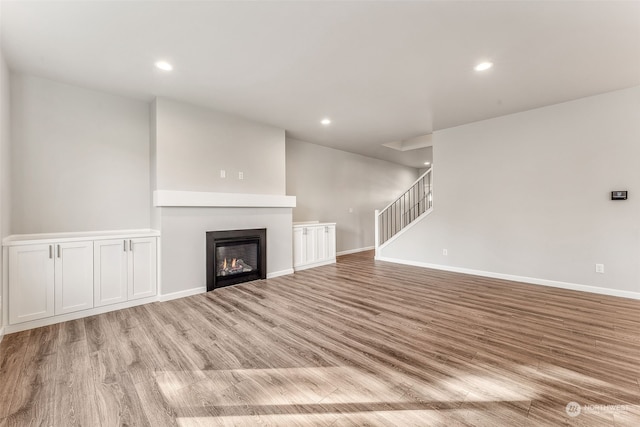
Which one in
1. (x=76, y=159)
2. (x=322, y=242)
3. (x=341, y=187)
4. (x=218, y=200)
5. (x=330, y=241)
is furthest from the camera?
(x=341, y=187)

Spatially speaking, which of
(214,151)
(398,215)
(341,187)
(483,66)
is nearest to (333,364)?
(483,66)

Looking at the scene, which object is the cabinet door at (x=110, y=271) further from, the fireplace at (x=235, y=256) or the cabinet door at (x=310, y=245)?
the cabinet door at (x=310, y=245)

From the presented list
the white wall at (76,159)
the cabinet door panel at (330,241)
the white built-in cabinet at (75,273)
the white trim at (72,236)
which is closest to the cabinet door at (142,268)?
the white built-in cabinet at (75,273)

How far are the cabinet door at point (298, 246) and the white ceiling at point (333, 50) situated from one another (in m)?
2.45

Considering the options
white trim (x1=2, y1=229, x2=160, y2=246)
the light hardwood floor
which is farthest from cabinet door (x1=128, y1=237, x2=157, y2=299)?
the light hardwood floor

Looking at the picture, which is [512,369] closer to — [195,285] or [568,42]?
[568,42]

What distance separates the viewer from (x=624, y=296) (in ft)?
11.9

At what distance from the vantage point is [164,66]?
294 cm

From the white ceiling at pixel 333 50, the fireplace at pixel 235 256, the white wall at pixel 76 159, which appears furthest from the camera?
the fireplace at pixel 235 256

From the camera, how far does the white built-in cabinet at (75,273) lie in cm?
272

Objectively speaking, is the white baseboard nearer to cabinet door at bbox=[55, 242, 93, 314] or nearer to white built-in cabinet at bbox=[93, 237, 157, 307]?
white built-in cabinet at bbox=[93, 237, 157, 307]

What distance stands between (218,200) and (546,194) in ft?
17.3

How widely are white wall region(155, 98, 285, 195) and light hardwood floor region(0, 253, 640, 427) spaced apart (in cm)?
184

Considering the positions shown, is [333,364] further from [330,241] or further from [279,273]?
[330,241]
